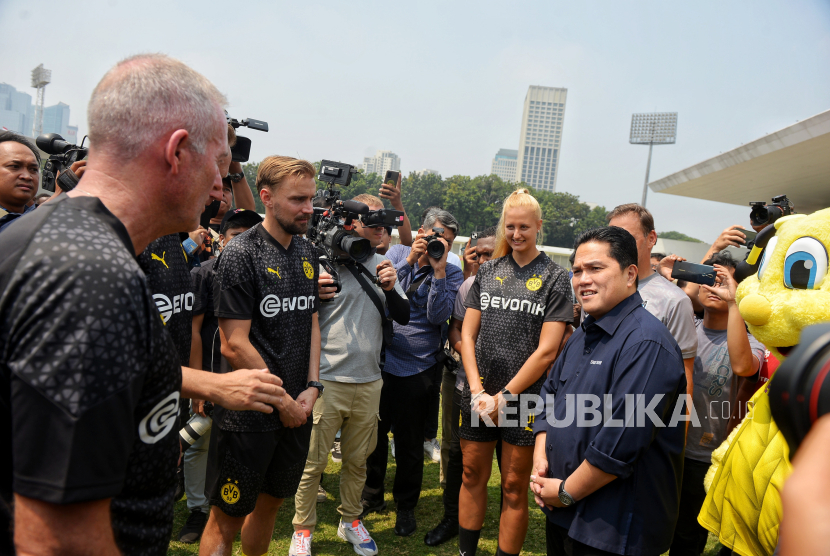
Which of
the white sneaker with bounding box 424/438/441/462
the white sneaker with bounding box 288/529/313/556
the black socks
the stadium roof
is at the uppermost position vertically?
the stadium roof

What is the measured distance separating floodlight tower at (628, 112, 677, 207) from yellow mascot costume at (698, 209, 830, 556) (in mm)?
51971

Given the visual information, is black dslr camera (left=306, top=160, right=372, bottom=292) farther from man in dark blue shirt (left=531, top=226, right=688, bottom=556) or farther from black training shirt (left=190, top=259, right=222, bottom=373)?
man in dark blue shirt (left=531, top=226, right=688, bottom=556)

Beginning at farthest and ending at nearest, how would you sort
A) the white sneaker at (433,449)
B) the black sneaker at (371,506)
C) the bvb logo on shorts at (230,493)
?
the white sneaker at (433,449)
the black sneaker at (371,506)
the bvb logo on shorts at (230,493)

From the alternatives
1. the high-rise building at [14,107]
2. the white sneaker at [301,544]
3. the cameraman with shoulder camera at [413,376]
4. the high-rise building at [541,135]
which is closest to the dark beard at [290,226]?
the cameraman with shoulder camera at [413,376]

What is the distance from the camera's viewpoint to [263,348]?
9.63 ft

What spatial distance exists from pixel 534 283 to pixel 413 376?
1.42 meters

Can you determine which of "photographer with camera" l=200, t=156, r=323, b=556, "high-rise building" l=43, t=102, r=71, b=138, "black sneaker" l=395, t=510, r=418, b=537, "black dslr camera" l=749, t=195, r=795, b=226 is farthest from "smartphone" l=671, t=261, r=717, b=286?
"high-rise building" l=43, t=102, r=71, b=138

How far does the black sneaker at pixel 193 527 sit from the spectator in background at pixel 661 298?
361 cm

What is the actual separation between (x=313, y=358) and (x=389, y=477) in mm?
2584

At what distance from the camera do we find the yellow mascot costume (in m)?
2.03

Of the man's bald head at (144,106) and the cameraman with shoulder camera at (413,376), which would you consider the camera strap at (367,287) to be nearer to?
the cameraman with shoulder camera at (413,376)

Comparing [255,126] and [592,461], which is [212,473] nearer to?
[592,461]

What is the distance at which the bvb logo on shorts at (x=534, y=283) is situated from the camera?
358 centimetres

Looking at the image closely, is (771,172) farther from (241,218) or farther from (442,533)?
(241,218)
